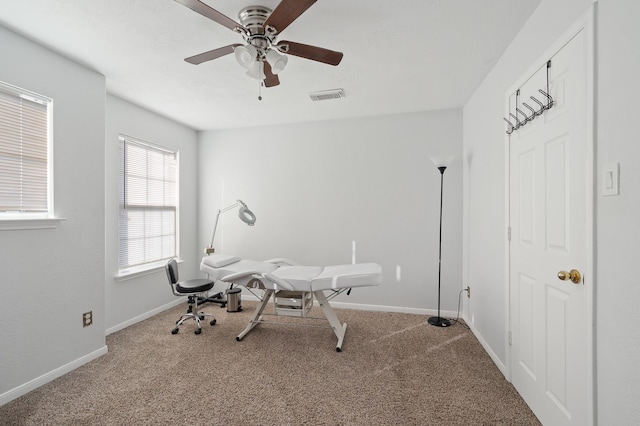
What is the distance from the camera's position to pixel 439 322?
3.50m

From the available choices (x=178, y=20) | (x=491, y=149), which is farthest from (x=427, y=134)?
(x=178, y=20)

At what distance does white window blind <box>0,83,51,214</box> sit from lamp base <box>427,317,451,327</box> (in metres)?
3.91

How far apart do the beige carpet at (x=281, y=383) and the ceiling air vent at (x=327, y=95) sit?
261cm

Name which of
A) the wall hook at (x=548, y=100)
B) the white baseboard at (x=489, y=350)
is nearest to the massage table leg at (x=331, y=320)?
the white baseboard at (x=489, y=350)

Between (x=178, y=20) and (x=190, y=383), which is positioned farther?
(x=190, y=383)

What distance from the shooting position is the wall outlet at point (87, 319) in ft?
8.69

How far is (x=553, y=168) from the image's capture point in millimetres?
1715

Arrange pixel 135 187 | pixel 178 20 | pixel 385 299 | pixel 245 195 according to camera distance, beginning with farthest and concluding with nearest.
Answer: pixel 245 195
pixel 385 299
pixel 135 187
pixel 178 20

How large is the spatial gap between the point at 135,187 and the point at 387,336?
3.44 metres

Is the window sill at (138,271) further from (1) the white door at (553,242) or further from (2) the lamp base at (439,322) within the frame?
(1) the white door at (553,242)

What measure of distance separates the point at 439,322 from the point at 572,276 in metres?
2.22

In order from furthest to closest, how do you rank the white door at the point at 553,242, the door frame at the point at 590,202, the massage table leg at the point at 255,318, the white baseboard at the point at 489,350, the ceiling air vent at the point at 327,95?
the ceiling air vent at the point at 327,95, the massage table leg at the point at 255,318, the white baseboard at the point at 489,350, the white door at the point at 553,242, the door frame at the point at 590,202

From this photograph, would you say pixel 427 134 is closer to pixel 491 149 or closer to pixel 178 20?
pixel 491 149
